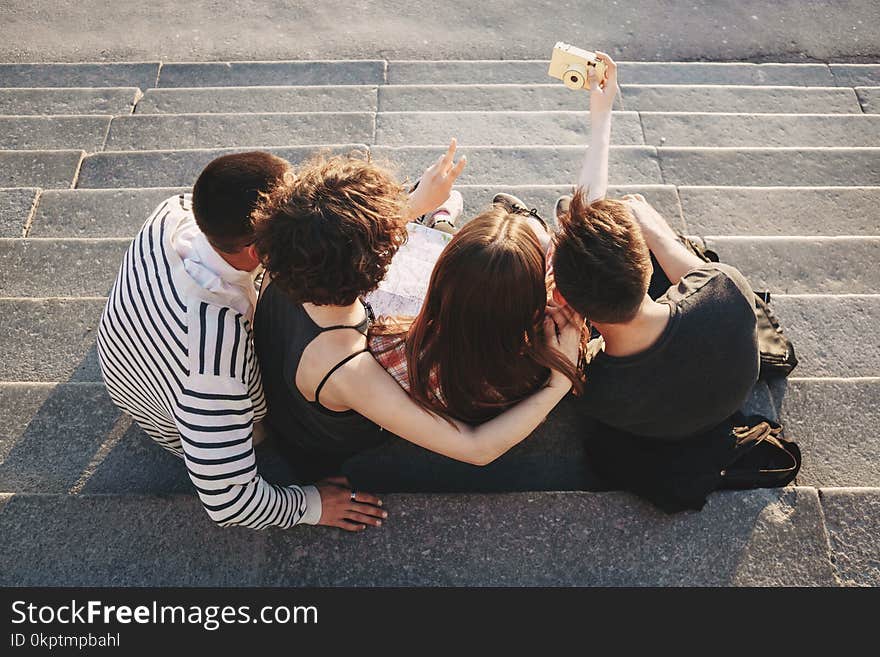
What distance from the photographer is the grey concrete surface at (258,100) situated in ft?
16.3

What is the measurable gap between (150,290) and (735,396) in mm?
1864

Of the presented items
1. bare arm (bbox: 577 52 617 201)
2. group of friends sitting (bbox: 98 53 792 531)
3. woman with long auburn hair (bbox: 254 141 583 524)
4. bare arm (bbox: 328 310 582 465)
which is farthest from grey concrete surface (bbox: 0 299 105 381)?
bare arm (bbox: 577 52 617 201)

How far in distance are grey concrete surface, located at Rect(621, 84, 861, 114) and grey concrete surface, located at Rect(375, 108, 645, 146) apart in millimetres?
517

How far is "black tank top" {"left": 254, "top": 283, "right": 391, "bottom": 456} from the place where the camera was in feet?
6.84

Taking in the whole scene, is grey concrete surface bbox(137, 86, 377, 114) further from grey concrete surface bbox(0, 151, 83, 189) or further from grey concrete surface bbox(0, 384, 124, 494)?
grey concrete surface bbox(0, 384, 124, 494)

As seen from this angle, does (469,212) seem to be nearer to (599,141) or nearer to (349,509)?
(599,141)

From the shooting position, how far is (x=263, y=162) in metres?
2.07

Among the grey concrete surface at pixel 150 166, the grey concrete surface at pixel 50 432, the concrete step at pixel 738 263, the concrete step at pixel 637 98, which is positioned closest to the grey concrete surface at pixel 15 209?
the concrete step at pixel 738 263

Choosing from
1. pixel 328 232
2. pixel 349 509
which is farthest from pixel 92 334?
pixel 328 232

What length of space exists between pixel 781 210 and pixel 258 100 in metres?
3.48

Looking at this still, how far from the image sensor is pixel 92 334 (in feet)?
10.3

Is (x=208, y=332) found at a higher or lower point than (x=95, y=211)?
higher

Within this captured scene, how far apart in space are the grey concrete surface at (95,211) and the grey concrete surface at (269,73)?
1.84 metres
